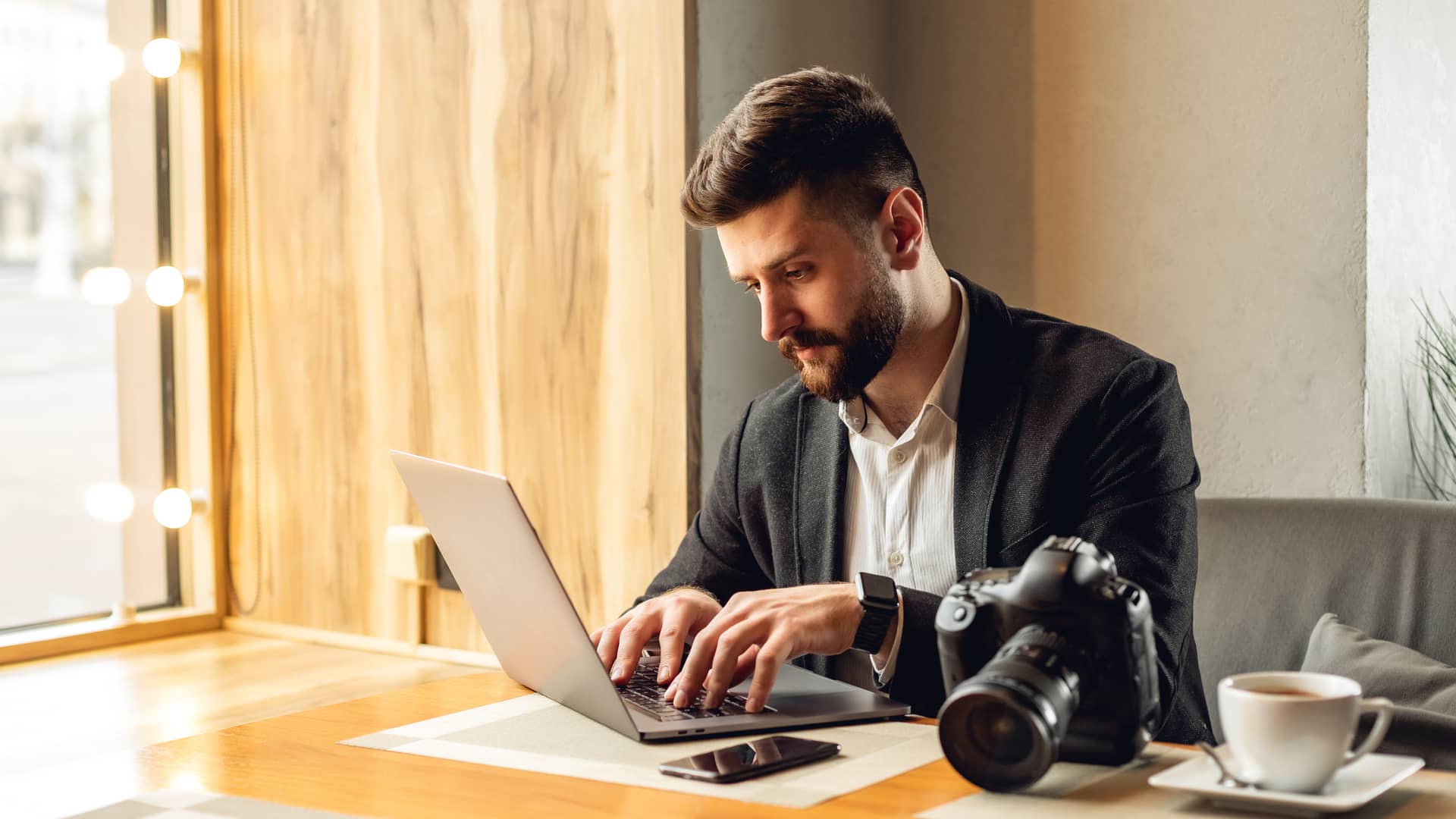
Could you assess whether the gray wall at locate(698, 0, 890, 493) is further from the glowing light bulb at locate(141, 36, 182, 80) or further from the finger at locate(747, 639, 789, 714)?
the glowing light bulb at locate(141, 36, 182, 80)

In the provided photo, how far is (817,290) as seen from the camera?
54.2 inches

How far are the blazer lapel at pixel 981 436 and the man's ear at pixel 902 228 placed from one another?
4.4 inches

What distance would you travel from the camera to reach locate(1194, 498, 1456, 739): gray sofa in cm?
135

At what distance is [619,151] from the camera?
192cm

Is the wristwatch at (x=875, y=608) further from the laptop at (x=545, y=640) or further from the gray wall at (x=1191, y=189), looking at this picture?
the gray wall at (x=1191, y=189)

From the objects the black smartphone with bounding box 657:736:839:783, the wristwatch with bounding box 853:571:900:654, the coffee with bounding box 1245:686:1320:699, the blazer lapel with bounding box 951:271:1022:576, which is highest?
the blazer lapel with bounding box 951:271:1022:576

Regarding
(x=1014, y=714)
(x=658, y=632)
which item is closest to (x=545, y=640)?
(x=658, y=632)

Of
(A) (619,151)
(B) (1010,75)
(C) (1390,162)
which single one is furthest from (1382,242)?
(A) (619,151)

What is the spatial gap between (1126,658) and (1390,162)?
3.89 ft

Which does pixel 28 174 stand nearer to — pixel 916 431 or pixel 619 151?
pixel 619 151

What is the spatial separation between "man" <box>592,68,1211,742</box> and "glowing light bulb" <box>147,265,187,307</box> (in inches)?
51.0

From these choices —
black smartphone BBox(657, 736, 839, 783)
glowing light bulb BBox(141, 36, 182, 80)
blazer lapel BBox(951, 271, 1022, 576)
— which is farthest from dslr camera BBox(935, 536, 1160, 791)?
glowing light bulb BBox(141, 36, 182, 80)

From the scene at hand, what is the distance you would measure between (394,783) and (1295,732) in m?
0.55

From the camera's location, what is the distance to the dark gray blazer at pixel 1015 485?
1.19 metres
